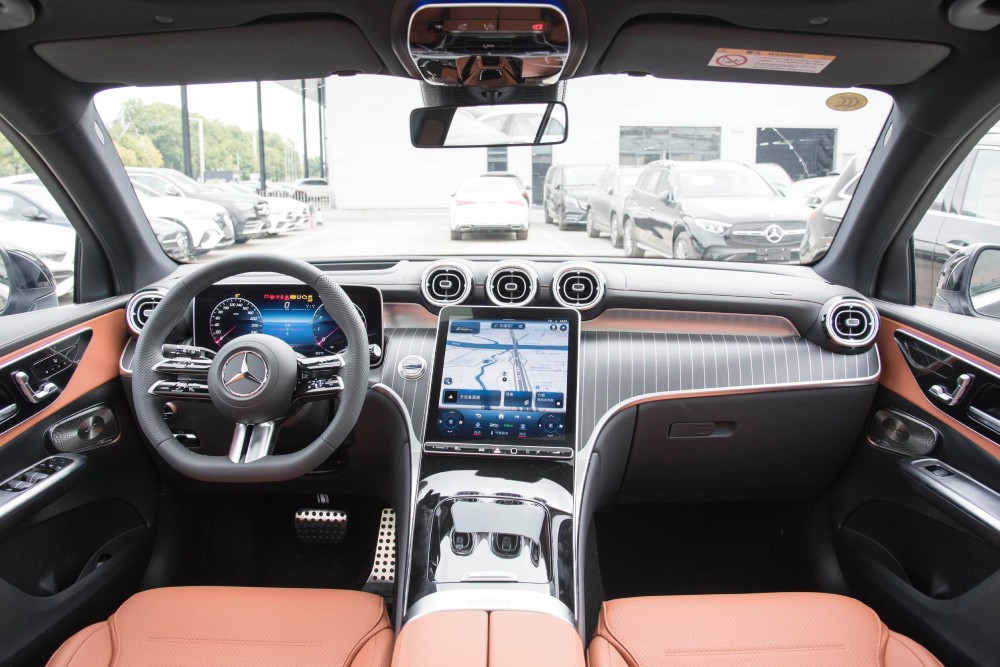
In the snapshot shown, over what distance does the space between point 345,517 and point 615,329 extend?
1412mm

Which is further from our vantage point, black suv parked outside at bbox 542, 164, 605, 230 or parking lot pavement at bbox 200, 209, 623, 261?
black suv parked outside at bbox 542, 164, 605, 230

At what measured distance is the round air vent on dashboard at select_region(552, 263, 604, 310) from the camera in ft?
8.36

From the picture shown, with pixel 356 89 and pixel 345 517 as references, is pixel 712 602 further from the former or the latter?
pixel 356 89

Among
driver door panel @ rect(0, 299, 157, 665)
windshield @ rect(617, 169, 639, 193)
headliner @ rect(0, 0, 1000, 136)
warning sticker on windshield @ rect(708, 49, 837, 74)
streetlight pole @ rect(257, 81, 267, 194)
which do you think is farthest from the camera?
windshield @ rect(617, 169, 639, 193)

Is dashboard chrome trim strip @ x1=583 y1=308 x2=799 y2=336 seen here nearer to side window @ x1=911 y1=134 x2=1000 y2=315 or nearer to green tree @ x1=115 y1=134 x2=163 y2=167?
side window @ x1=911 y1=134 x2=1000 y2=315

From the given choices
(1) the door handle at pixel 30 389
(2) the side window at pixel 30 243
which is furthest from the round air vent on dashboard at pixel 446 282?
(2) the side window at pixel 30 243

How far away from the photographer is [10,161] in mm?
2371

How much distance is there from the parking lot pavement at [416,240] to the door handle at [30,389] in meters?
0.84

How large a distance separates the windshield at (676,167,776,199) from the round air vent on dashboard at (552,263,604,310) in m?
0.91

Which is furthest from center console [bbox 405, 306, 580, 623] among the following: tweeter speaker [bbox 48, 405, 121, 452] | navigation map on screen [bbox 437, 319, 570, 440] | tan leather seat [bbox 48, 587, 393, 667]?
tweeter speaker [bbox 48, 405, 121, 452]

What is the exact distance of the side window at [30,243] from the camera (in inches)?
94.7

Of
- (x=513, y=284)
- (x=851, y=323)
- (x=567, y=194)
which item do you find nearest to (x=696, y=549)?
(x=851, y=323)

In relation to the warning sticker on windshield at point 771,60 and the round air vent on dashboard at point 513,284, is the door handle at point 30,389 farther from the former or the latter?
the warning sticker on windshield at point 771,60

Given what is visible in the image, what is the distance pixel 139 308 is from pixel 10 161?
0.64 m
